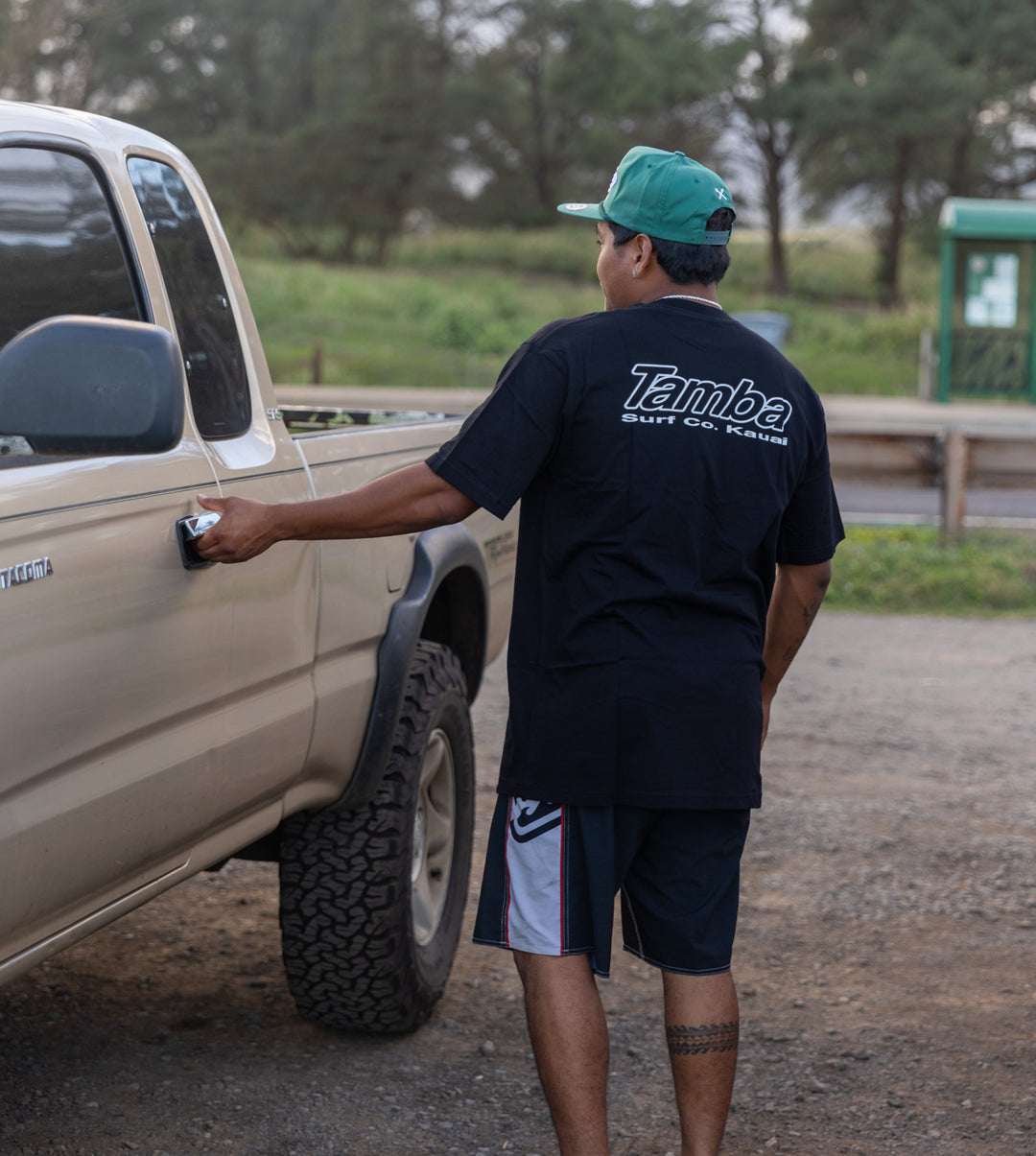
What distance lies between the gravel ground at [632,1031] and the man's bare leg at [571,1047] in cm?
60

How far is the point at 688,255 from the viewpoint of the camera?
2.59m

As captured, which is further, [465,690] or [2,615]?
[465,690]

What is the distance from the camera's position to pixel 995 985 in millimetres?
4023

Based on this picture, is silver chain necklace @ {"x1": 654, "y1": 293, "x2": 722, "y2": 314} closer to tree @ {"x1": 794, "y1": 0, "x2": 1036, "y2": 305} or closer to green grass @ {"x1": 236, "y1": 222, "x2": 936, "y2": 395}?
green grass @ {"x1": 236, "y1": 222, "x2": 936, "y2": 395}

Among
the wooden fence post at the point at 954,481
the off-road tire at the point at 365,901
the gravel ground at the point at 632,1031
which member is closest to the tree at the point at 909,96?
the wooden fence post at the point at 954,481

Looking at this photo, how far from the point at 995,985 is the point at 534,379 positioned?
98.2 inches

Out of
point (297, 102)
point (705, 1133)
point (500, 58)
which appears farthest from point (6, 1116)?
point (297, 102)

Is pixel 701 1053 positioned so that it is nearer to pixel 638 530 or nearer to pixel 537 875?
pixel 537 875

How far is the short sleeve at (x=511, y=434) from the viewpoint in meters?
2.46

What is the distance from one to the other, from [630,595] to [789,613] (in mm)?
598

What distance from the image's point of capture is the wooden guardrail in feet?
32.6

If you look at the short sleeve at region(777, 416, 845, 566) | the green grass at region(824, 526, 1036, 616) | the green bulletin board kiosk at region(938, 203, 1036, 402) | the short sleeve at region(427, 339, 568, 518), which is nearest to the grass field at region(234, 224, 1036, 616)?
the green grass at region(824, 526, 1036, 616)

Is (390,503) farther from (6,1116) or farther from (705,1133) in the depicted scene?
(6,1116)

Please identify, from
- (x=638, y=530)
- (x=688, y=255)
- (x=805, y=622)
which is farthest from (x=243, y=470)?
(x=805, y=622)
